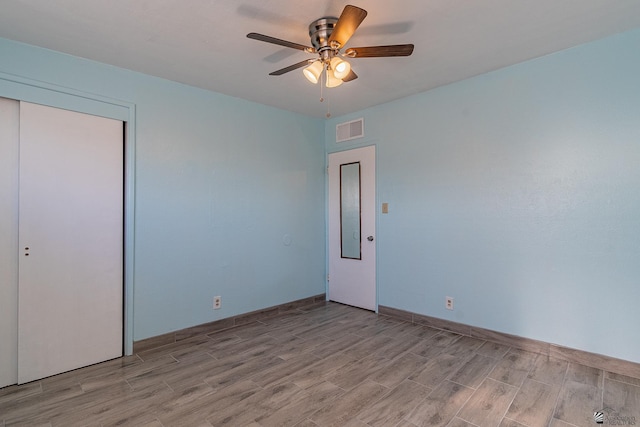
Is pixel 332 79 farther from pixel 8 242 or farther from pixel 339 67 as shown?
pixel 8 242

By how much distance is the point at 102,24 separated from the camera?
2.32 meters

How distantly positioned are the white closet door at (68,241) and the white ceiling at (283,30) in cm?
67

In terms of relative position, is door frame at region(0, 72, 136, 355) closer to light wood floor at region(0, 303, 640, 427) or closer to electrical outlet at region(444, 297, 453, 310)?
light wood floor at region(0, 303, 640, 427)

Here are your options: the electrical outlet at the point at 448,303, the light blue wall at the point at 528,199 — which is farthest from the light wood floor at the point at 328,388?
the light blue wall at the point at 528,199

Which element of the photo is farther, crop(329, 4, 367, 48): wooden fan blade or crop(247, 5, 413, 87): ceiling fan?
crop(247, 5, 413, 87): ceiling fan

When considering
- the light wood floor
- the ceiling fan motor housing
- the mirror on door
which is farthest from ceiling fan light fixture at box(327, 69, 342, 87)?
the light wood floor

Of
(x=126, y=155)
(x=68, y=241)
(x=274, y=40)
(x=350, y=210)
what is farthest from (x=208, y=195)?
(x=274, y=40)

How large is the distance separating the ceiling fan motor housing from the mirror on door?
86.8 inches

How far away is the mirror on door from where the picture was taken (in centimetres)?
440

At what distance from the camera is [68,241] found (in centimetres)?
273

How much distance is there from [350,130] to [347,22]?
8.46 ft

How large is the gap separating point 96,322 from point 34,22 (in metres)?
2.38

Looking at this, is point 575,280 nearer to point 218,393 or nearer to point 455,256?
point 455,256

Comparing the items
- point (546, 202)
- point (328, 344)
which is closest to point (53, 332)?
point (328, 344)
